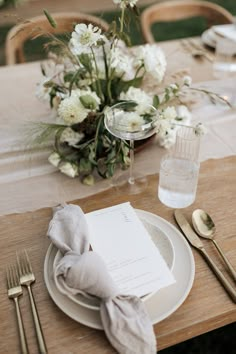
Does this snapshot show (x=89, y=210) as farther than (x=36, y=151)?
No

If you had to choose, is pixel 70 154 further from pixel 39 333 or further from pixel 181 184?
pixel 39 333

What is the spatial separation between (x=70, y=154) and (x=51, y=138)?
0.11m

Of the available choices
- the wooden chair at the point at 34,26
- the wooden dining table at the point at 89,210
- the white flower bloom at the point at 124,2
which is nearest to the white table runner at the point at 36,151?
the wooden dining table at the point at 89,210

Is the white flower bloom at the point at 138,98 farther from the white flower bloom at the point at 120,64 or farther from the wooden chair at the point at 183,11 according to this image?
the wooden chair at the point at 183,11

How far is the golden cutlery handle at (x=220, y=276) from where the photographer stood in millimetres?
639

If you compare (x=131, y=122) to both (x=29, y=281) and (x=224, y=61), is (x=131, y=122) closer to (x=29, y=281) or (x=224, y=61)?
(x=29, y=281)

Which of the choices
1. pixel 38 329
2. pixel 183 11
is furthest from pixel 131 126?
pixel 183 11

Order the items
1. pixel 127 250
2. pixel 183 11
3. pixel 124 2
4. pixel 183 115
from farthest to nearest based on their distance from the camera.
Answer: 1. pixel 183 11
2. pixel 183 115
3. pixel 124 2
4. pixel 127 250

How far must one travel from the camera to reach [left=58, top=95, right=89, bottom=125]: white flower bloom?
0.83m

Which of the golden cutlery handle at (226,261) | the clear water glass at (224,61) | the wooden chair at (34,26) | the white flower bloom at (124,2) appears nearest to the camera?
the golden cutlery handle at (226,261)

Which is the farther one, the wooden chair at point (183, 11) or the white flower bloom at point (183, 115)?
the wooden chair at point (183, 11)

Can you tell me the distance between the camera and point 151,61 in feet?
3.13

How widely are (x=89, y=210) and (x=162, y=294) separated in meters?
0.26

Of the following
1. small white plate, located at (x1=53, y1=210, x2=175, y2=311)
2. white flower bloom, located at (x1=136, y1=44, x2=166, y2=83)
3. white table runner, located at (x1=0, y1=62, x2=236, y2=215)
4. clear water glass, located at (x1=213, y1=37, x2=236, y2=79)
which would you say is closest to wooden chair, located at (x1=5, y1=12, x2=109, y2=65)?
white table runner, located at (x1=0, y1=62, x2=236, y2=215)
